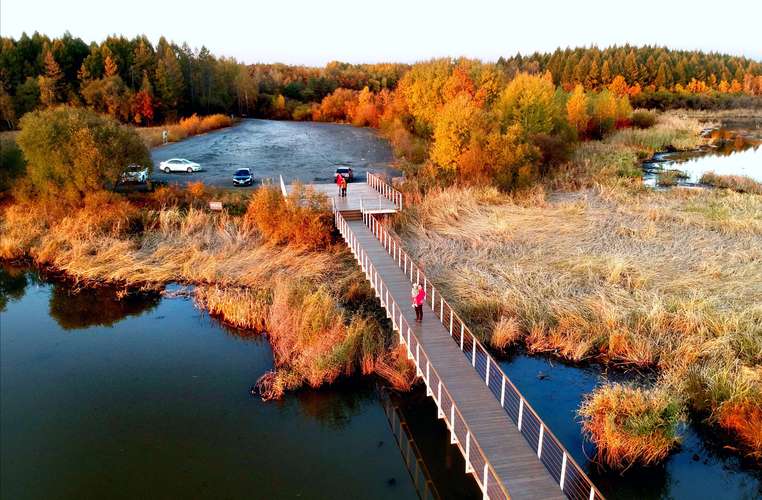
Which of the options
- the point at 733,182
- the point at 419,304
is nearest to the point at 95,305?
the point at 419,304

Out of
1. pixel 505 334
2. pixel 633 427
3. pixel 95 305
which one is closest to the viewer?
pixel 633 427

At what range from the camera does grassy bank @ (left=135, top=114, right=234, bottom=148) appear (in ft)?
181

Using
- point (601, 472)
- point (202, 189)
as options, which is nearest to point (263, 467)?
point (601, 472)

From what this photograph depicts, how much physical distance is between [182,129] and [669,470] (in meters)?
56.8

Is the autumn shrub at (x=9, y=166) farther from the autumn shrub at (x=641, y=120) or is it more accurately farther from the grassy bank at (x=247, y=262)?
the autumn shrub at (x=641, y=120)

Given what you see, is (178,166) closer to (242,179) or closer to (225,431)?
(242,179)

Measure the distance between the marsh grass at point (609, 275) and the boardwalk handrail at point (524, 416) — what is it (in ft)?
6.03

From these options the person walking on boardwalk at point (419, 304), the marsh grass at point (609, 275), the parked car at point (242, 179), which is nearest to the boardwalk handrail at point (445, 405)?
the person walking on boardwalk at point (419, 304)

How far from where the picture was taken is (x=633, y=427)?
542 inches

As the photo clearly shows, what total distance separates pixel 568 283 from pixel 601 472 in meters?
9.71

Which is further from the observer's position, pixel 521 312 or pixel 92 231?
pixel 92 231

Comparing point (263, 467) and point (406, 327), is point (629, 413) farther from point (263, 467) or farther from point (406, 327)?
point (263, 467)

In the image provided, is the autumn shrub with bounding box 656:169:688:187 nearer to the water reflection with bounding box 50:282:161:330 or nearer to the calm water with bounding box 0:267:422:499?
the calm water with bounding box 0:267:422:499

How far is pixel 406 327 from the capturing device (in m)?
16.8
